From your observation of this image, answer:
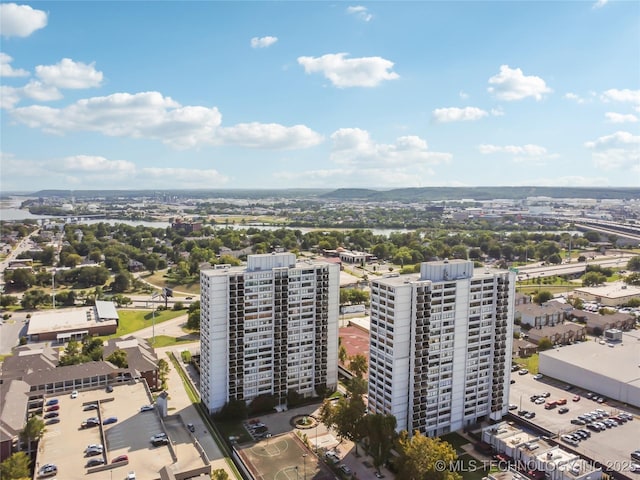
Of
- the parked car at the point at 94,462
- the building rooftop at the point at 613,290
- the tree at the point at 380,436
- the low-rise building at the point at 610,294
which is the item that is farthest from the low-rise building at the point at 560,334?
the parked car at the point at 94,462

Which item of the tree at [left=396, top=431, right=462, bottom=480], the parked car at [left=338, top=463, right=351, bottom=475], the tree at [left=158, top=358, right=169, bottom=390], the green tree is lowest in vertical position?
the parked car at [left=338, top=463, right=351, bottom=475]

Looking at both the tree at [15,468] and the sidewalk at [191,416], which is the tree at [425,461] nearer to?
the sidewalk at [191,416]

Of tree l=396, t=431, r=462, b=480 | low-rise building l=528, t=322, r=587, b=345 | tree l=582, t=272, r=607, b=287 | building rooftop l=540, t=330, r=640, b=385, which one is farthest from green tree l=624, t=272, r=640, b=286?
tree l=396, t=431, r=462, b=480

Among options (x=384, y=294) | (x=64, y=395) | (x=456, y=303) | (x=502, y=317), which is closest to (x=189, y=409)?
(x=64, y=395)

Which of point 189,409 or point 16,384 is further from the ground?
point 16,384

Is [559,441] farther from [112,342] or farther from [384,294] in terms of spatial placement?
[112,342]

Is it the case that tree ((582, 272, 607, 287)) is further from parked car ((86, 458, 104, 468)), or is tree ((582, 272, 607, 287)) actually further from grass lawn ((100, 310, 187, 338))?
parked car ((86, 458, 104, 468))

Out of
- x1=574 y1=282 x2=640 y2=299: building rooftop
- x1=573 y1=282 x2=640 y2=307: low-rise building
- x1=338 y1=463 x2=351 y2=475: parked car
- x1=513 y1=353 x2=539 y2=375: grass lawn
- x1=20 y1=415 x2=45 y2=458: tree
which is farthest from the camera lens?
x1=574 y1=282 x2=640 y2=299: building rooftop

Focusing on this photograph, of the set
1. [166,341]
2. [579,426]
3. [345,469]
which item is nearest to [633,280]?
[579,426]
